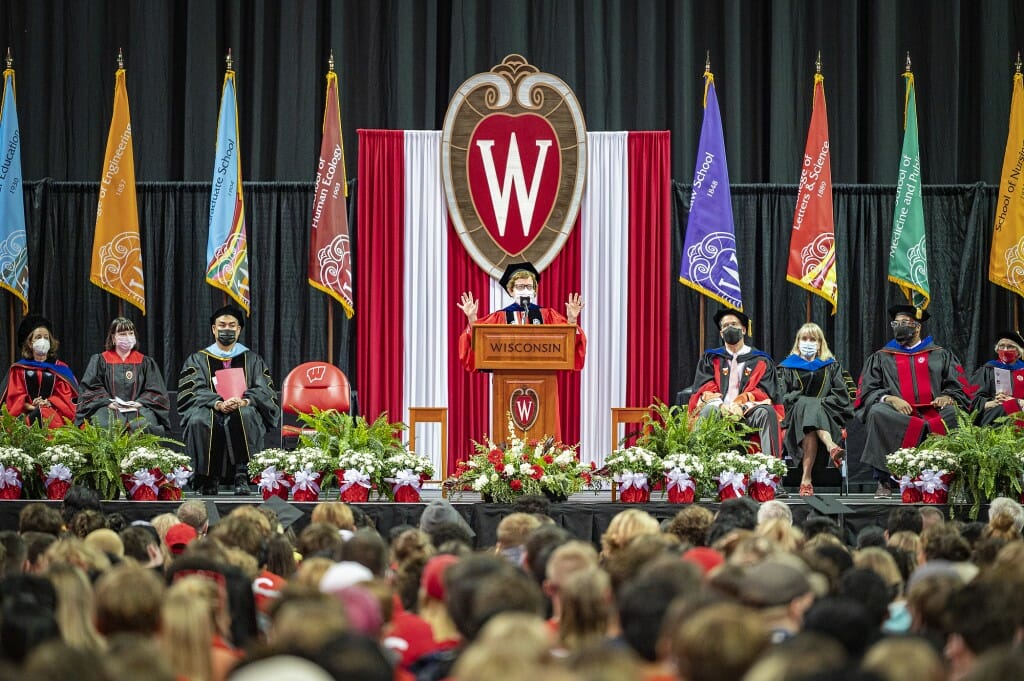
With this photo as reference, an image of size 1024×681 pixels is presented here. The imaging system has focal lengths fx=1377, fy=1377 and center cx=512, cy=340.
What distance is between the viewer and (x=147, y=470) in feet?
33.4

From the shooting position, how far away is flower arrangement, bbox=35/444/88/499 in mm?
10102

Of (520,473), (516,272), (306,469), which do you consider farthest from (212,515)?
(516,272)

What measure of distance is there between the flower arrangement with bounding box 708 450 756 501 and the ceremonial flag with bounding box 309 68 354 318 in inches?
188

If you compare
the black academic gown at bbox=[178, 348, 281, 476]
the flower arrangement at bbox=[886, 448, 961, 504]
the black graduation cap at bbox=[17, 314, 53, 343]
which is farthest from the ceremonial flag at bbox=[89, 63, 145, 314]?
the flower arrangement at bbox=[886, 448, 961, 504]

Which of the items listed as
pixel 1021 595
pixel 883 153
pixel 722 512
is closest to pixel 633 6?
pixel 883 153

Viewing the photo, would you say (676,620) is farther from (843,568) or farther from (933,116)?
(933,116)

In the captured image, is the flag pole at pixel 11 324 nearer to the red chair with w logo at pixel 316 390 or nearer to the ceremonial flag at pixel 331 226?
the ceremonial flag at pixel 331 226

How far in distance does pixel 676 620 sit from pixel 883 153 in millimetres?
12878

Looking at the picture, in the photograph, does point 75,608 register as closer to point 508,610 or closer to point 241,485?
point 508,610

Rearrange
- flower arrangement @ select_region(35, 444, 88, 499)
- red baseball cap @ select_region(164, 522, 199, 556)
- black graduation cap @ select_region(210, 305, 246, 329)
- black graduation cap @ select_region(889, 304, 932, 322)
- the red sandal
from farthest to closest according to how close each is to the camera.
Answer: black graduation cap @ select_region(889, 304, 932, 322), black graduation cap @ select_region(210, 305, 246, 329), the red sandal, flower arrangement @ select_region(35, 444, 88, 499), red baseball cap @ select_region(164, 522, 199, 556)

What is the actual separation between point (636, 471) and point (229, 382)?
406 cm

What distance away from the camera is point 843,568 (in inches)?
214

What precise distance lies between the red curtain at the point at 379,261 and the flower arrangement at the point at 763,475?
517 cm

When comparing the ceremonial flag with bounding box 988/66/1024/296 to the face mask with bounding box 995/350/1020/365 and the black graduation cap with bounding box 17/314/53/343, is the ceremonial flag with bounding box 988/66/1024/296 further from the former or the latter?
the black graduation cap with bounding box 17/314/53/343
